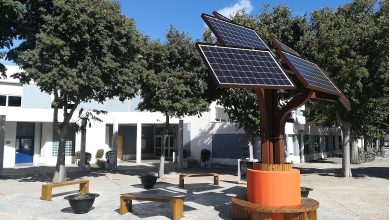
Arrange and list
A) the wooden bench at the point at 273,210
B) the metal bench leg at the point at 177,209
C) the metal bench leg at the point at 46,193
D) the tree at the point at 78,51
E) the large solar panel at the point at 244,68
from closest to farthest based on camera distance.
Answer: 1. the large solar panel at the point at 244,68
2. the wooden bench at the point at 273,210
3. the metal bench leg at the point at 177,209
4. the metal bench leg at the point at 46,193
5. the tree at the point at 78,51

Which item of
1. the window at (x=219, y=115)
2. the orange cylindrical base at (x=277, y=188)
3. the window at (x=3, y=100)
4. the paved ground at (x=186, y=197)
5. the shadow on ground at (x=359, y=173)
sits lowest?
the paved ground at (x=186, y=197)

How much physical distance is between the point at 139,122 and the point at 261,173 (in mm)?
23192

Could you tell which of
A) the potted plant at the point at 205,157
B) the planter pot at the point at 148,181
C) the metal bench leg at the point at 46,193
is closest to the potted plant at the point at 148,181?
the planter pot at the point at 148,181

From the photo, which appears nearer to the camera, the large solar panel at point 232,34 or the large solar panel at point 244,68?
the large solar panel at point 244,68

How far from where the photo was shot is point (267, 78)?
30.0ft

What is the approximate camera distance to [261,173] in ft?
32.3

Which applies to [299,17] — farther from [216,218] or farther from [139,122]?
[139,122]

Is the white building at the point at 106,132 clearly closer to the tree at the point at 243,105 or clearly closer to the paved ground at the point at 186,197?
the tree at the point at 243,105

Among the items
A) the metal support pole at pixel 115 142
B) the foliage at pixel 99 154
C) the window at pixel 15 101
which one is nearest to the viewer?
the metal support pole at pixel 115 142

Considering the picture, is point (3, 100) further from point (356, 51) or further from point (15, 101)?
point (356, 51)

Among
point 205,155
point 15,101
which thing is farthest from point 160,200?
point 15,101

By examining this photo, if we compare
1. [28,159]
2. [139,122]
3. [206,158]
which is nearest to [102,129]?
[139,122]

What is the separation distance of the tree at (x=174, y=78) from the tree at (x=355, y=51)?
246 inches

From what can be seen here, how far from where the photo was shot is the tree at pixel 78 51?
1591cm
